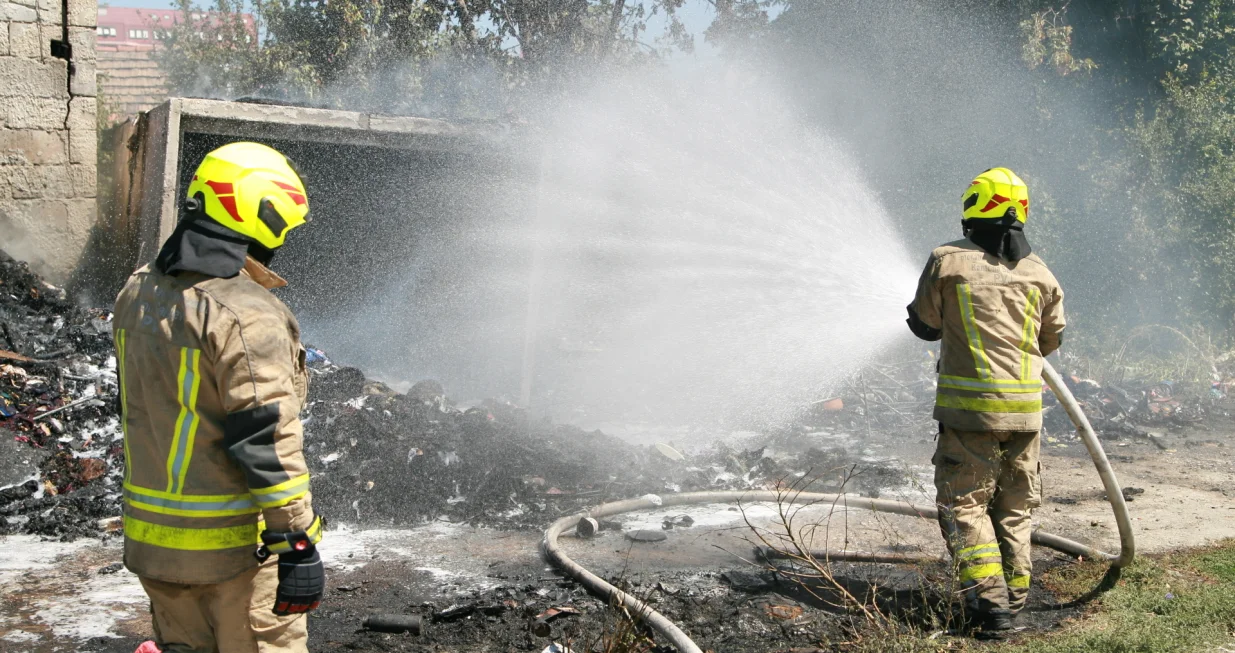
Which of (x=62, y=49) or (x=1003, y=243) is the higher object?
(x=62, y=49)

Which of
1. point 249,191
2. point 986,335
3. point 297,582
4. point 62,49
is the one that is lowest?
point 297,582

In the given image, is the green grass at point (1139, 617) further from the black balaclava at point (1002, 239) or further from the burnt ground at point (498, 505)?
the black balaclava at point (1002, 239)

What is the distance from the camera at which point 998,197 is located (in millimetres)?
4246

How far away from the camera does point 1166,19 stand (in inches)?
488

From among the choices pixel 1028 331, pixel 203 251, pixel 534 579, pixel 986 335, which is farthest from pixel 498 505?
pixel 203 251

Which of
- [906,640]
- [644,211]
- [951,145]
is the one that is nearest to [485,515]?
[906,640]

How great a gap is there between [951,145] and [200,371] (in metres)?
12.6

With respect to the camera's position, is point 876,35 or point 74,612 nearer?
point 74,612

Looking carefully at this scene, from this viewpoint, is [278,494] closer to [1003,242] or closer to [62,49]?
[1003,242]

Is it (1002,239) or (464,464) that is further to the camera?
(464,464)

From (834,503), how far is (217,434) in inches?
125

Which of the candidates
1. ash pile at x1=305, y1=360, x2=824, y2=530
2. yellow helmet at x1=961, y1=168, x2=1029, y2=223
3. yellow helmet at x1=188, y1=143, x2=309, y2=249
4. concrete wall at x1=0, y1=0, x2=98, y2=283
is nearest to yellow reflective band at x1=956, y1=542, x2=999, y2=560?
yellow helmet at x1=961, y1=168, x2=1029, y2=223

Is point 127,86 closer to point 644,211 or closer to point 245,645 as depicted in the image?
point 644,211

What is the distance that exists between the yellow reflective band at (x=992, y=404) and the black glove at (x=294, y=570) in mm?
2999
